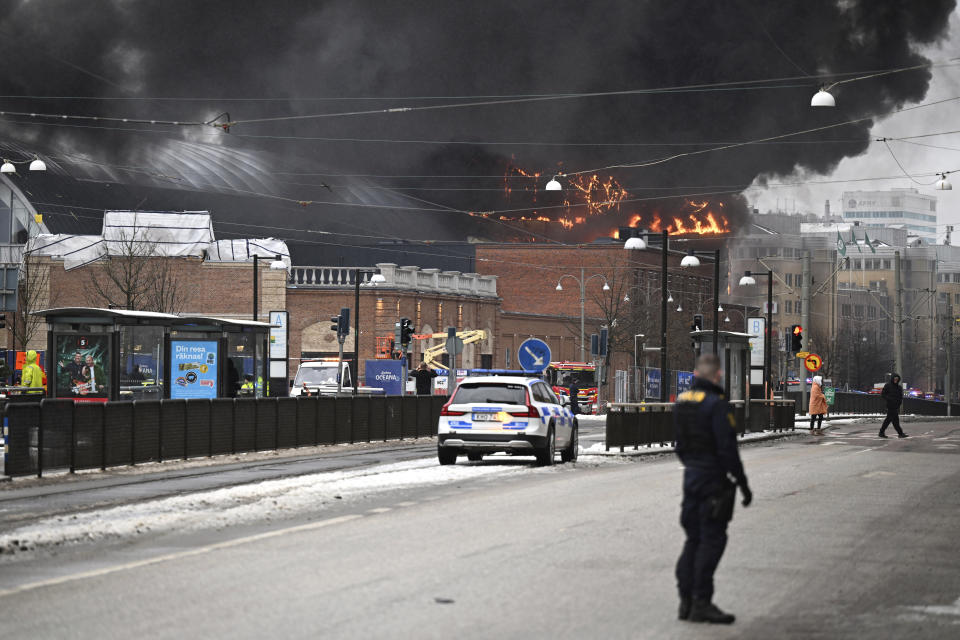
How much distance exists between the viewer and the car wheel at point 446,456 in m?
25.2

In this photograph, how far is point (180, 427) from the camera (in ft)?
83.7

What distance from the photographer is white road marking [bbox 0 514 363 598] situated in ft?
33.9

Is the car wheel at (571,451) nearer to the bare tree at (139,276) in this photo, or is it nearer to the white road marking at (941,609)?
the white road marking at (941,609)

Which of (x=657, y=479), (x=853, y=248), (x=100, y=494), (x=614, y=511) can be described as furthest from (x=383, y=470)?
(x=853, y=248)

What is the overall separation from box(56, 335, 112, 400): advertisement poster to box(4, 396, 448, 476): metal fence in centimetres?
269

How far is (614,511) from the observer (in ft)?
54.3

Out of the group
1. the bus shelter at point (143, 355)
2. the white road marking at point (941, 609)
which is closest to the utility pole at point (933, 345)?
the bus shelter at point (143, 355)

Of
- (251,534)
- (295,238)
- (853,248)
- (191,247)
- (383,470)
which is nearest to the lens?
(251,534)

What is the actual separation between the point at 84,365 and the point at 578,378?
4979 cm

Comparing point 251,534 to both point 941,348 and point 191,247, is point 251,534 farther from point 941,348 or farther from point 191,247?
point 941,348

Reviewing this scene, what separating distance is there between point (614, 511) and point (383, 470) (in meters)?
7.82

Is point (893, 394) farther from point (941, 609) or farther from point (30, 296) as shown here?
point (30, 296)

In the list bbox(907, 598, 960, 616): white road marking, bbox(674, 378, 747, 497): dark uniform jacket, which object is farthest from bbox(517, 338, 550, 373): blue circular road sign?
bbox(674, 378, 747, 497): dark uniform jacket

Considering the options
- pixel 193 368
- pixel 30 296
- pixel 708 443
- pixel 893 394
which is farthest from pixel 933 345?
pixel 708 443
